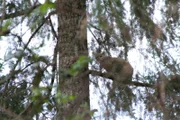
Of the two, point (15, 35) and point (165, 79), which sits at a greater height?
point (15, 35)

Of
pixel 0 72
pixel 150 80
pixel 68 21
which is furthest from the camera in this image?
pixel 0 72

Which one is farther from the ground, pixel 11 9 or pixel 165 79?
pixel 11 9

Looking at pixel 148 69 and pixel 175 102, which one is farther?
pixel 175 102

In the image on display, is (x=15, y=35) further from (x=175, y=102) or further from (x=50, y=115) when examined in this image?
(x=175, y=102)

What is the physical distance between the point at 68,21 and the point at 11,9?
87 centimetres

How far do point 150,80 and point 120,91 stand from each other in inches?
17.5

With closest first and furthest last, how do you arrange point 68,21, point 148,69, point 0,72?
point 148,69 < point 68,21 < point 0,72

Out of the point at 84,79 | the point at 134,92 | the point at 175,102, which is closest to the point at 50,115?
the point at 84,79

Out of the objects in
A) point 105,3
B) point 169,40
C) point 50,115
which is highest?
point 105,3

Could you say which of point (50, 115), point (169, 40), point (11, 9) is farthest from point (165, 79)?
point (11, 9)

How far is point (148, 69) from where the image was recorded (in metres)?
4.90

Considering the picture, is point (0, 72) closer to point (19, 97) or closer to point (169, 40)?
point (19, 97)

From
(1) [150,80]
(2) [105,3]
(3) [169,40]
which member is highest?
(2) [105,3]

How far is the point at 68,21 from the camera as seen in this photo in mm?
6375
